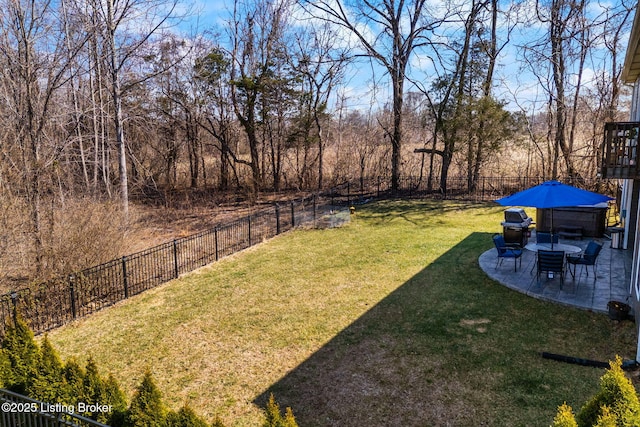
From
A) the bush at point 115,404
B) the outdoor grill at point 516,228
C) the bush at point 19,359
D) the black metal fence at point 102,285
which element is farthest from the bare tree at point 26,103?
the outdoor grill at point 516,228

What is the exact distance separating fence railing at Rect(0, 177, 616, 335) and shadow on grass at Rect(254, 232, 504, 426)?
152 inches

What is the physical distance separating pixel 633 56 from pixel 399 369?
8335mm

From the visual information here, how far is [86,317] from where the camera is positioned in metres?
7.28

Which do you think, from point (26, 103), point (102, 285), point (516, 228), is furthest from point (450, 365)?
point (26, 103)

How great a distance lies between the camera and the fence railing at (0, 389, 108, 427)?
3.20 meters

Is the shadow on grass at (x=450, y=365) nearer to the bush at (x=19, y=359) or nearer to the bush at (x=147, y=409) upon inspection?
the bush at (x=147, y=409)

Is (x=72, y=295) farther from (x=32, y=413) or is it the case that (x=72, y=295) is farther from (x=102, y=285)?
(x=32, y=413)

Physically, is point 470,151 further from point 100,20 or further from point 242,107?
point 100,20

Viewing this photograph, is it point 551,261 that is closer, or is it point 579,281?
point 551,261

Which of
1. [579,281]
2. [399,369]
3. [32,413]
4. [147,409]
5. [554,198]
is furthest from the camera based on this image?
[579,281]

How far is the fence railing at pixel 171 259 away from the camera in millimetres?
7008

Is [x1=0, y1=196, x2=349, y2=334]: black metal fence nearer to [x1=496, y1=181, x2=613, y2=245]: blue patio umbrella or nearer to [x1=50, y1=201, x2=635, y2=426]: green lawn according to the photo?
[x1=50, y1=201, x2=635, y2=426]: green lawn

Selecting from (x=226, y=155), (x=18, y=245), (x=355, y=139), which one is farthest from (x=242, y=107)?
(x=18, y=245)

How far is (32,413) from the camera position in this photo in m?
3.45
